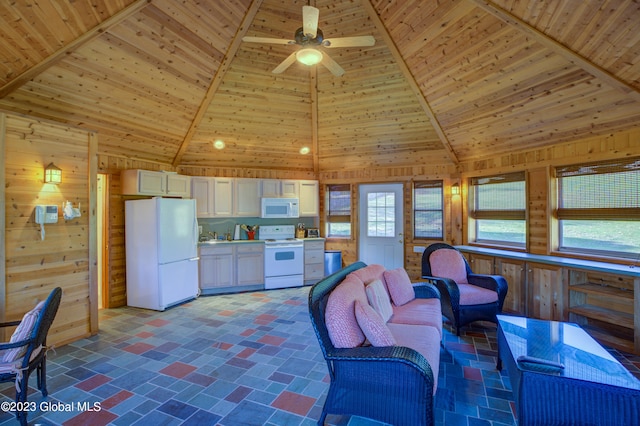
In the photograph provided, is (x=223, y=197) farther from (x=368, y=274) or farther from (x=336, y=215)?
(x=368, y=274)

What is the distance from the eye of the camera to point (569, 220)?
14.4 ft

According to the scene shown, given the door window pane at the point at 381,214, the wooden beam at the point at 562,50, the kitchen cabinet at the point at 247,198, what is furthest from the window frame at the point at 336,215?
the wooden beam at the point at 562,50

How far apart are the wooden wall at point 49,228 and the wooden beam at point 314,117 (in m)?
3.24

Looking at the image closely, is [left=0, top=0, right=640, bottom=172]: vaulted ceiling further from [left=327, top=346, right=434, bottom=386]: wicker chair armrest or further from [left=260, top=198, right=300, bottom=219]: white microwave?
[left=327, top=346, right=434, bottom=386]: wicker chair armrest

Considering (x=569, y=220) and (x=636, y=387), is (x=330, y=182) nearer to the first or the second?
(x=569, y=220)

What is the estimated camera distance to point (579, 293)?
13.0 feet

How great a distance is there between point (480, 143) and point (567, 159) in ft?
4.20

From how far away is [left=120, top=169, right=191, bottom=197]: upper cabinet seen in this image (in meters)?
4.88

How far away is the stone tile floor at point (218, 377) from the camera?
7.61 ft

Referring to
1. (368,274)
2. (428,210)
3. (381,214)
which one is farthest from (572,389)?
(381,214)

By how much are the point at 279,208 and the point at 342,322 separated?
436cm

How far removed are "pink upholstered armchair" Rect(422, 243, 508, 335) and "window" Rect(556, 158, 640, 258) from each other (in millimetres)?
1378

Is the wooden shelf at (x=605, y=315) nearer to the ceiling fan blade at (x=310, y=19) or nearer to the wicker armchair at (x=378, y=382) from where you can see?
the wicker armchair at (x=378, y=382)

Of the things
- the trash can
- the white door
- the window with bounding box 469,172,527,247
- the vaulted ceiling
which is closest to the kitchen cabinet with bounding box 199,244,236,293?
the vaulted ceiling
